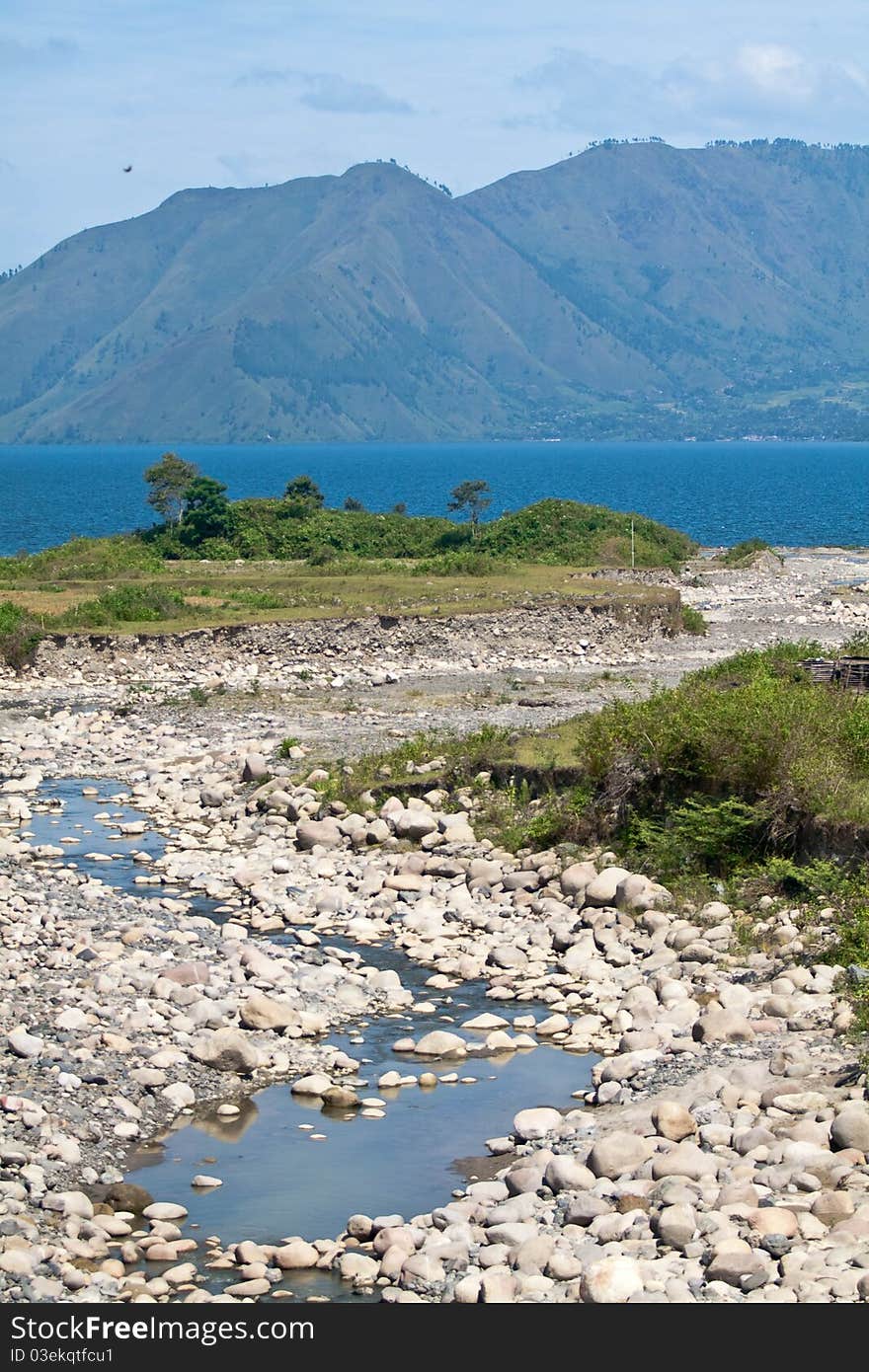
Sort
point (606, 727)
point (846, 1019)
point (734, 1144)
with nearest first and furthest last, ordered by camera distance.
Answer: point (734, 1144) < point (846, 1019) < point (606, 727)

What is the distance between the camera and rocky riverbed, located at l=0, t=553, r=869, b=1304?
1202 cm

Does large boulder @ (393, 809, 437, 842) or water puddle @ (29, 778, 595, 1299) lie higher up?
large boulder @ (393, 809, 437, 842)

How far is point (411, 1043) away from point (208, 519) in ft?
162

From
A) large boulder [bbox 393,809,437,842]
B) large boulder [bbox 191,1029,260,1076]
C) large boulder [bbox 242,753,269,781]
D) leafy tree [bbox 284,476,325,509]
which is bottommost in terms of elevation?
large boulder [bbox 191,1029,260,1076]

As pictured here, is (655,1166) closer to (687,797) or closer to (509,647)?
(687,797)

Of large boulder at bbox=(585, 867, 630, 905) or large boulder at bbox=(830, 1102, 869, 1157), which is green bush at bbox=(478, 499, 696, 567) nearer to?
large boulder at bbox=(585, 867, 630, 905)

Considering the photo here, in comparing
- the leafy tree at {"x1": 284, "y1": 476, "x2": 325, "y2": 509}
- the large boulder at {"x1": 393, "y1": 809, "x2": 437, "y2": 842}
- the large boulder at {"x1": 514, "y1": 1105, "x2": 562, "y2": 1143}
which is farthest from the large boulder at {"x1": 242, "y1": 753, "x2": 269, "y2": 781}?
the leafy tree at {"x1": 284, "y1": 476, "x2": 325, "y2": 509}

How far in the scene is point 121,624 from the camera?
44875 millimetres

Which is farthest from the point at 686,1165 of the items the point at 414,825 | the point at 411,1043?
the point at 414,825

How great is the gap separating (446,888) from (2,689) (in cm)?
2061

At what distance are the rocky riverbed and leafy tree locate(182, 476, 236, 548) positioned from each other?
3489 cm

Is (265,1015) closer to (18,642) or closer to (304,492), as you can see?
Answer: (18,642)

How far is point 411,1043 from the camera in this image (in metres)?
17.1
